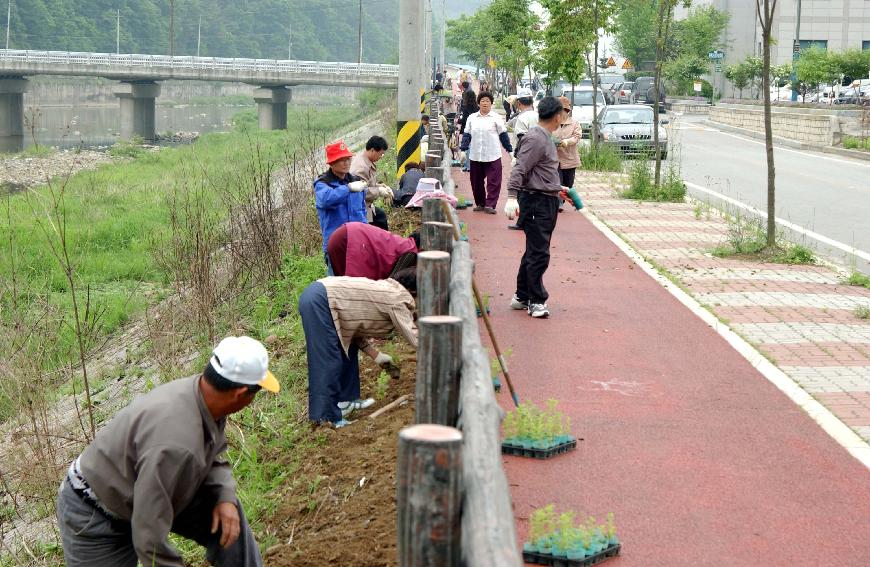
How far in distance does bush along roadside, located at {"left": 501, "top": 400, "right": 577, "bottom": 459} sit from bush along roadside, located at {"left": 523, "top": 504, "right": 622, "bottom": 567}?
1.25 meters

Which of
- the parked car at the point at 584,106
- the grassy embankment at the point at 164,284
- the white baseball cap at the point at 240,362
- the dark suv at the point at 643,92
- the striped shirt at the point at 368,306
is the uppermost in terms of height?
the dark suv at the point at 643,92

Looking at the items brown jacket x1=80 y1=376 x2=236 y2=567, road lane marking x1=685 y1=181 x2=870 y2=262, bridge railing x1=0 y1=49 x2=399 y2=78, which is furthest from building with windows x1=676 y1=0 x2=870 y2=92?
brown jacket x1=80 y1=376 x2=236 y2=567

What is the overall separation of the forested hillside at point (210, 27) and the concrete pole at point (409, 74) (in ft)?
270

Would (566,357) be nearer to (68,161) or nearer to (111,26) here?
(68,161)

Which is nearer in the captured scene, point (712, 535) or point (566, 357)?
point (712, 535)

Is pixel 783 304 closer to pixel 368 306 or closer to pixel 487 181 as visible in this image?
pixel 368 306

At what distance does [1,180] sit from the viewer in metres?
42.0

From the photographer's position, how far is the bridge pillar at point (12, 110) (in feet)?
235

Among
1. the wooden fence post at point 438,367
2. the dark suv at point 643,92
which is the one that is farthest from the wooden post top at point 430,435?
the dark suv at point 643,92

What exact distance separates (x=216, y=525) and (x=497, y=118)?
12661mm

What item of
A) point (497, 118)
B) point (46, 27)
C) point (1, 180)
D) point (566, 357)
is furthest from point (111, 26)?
point (566, 357)

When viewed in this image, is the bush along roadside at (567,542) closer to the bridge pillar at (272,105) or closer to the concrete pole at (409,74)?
the concrete pole at (409,74)

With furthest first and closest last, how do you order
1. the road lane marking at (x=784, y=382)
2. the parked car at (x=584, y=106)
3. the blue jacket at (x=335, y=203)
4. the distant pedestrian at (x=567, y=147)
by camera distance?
the parked car at (x=584, y=106)
the distant pedestrian at (x=567, y=147)
the blue jacket at (x=335, y=203)
the road lane marking at (x=784, y=382)

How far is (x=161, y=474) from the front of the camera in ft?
14.4
